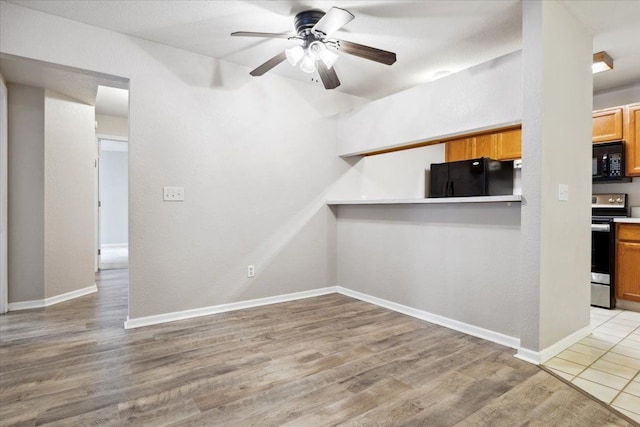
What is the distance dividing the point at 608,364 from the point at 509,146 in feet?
9.17

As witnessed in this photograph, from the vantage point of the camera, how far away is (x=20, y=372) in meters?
2.09

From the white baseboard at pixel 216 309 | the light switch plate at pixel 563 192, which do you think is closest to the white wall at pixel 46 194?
the white baseboard at pixel 216 309

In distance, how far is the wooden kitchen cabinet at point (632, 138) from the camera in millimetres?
3529

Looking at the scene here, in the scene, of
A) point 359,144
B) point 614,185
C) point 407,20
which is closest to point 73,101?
point 359,144

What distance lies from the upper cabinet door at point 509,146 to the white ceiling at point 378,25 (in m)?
1.09

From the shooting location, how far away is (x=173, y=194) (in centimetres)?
308

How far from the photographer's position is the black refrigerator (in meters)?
4.05

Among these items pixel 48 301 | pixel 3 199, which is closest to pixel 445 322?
pixel 48 301

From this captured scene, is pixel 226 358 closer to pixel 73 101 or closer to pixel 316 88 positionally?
pixel 316 88

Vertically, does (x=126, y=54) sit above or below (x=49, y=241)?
above

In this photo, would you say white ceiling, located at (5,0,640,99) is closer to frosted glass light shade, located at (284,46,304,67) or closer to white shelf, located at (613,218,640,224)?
frosted glass light shade, located at (284,46,304,67)

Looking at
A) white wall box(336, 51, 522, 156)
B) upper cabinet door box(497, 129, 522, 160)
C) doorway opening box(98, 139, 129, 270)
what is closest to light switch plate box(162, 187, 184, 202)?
white wall box(336, 51, 522, 156)

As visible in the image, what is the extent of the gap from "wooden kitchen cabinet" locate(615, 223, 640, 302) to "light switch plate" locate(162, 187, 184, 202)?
14.4ft

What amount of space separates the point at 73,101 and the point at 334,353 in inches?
159
